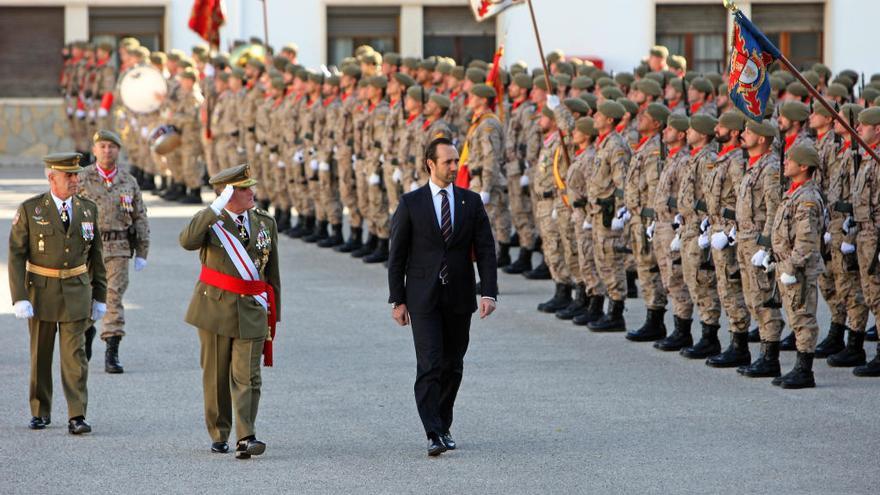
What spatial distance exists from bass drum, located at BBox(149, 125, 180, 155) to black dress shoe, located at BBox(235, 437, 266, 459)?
15.6m

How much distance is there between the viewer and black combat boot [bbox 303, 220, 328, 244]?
72.0 ft

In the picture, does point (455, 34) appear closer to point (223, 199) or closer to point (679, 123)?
point (679, 123)

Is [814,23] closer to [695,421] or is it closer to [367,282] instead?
[367,282]

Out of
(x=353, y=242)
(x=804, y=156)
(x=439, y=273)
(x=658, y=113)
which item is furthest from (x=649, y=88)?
(x=439, y=273)

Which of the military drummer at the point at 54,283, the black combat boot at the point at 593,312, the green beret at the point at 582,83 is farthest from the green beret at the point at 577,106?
the military drummer at the point at 54,283

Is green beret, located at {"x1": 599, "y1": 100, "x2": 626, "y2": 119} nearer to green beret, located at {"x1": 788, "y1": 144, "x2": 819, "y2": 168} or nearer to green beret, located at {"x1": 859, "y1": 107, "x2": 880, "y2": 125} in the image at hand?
green beret, located at {"x1": 859, "y1": 107, "x2": 880, "y2": 125}

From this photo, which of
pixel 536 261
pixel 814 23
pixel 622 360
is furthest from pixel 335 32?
pixel 622 360

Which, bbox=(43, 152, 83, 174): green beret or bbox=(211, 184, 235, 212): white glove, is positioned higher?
bbox=(43, 152, 83, 174): green beret

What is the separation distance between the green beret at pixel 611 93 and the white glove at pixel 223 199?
7363 millimetres

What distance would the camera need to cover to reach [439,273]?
404 inches

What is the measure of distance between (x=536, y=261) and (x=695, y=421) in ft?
29.5

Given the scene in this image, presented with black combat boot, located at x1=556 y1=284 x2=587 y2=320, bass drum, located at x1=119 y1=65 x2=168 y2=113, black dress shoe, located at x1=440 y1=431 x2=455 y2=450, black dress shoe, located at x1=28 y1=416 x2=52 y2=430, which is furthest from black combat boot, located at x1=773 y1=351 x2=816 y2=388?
bass drum, located at x1=119 y1=65 x2=168 y2=113

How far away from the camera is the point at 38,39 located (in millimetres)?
33688

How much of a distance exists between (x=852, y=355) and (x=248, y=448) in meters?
5.37
